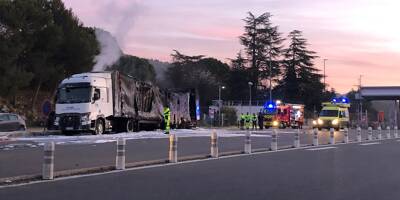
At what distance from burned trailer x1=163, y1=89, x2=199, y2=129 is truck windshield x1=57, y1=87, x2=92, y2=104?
11378mm

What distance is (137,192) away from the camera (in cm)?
1165

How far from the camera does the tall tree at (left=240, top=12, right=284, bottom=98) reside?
11394 centimetres

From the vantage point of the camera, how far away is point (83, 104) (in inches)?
1377

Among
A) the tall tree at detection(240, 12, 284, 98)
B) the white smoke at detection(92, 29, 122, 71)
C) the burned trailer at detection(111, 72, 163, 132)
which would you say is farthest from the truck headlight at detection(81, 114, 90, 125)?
the tall tree at detection(240, 12, 284, 98)

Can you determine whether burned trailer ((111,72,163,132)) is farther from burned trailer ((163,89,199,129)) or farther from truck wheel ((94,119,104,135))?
burned trailer ((163,89,199,129))

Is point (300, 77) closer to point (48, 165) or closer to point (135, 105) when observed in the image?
point (135, 105)

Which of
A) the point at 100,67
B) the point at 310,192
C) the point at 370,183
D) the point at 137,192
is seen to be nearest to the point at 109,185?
the point at 137,192

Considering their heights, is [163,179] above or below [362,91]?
below

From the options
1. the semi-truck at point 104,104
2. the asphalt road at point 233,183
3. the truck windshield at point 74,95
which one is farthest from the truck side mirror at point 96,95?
the asphalt road at point 233,183

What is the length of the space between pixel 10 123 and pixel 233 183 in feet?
82.5

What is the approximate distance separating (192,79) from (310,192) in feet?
343

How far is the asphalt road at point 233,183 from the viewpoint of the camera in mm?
11383

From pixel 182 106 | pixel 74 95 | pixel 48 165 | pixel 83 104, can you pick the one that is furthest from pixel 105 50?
pixel 48 165

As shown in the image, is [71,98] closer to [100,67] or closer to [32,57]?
[32,57]
